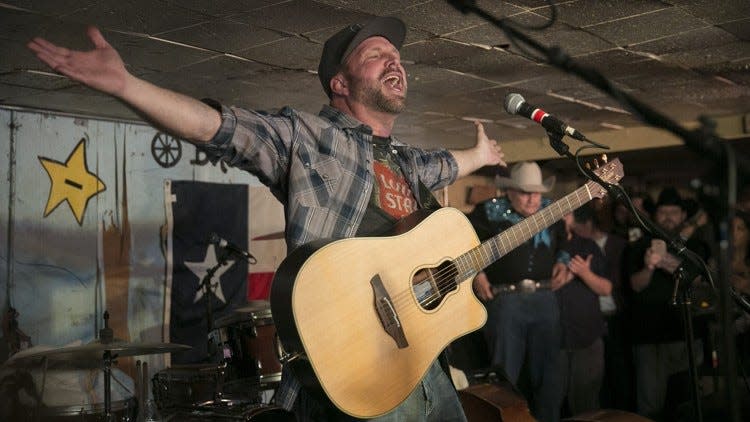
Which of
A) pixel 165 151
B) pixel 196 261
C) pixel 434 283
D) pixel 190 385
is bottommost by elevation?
pixel 196 261

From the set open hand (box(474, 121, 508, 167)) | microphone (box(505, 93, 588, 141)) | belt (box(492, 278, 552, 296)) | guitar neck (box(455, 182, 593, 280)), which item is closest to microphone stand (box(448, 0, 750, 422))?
microphone (box(505, 93, 588, 141))

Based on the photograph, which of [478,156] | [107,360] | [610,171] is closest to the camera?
[610,171]

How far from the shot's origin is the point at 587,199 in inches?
139

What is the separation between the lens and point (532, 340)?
277 inches

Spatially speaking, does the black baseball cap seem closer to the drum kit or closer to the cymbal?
the drum kit

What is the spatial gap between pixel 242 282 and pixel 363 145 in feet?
20.9

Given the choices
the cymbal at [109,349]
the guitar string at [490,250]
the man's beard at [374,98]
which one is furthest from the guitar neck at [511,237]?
the cymbal at [109,349]

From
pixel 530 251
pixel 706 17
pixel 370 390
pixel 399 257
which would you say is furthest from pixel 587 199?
pixel 530 251

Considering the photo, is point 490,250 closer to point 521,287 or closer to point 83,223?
point 521,287

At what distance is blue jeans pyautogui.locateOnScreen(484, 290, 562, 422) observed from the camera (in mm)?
7008

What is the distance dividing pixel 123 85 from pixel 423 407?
1.52 metres

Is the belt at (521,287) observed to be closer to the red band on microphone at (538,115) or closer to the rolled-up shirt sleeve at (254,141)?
the red band on microphone at (538,115)

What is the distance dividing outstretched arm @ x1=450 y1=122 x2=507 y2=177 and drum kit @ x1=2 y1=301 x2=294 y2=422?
7.15ft

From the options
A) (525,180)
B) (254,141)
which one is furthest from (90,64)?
(525,180)
